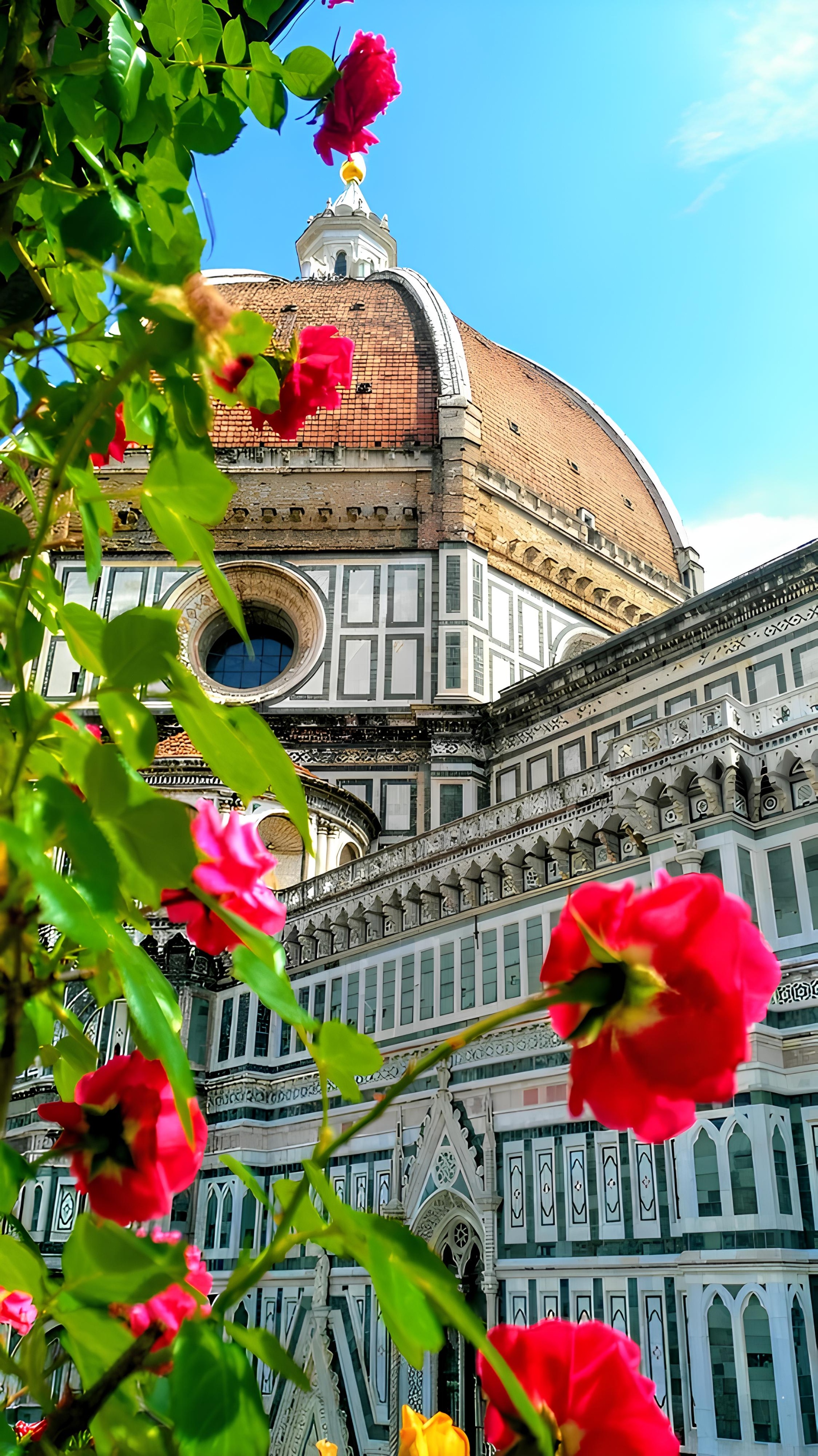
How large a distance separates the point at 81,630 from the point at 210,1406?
715 mm

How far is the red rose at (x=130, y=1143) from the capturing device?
1.11 metres

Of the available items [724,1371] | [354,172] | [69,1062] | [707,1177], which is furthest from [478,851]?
[354,172]

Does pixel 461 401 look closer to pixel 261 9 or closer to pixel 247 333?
pixel 261 9

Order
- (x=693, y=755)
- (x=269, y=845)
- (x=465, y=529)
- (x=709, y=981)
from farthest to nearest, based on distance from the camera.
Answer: (x=465, y=529) → (x=269, y=845) → (x=693, y=755) → (x=709, y=981)

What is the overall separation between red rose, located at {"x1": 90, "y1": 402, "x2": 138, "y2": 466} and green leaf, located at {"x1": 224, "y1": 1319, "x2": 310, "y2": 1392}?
1123mm

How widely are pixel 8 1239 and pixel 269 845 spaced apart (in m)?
19.4

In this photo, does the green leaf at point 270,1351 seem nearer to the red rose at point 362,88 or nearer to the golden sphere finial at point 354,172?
the red rose at point 362,88

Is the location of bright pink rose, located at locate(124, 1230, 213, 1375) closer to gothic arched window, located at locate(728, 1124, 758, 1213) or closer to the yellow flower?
the yellow flower

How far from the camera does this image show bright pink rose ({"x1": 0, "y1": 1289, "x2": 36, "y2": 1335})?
1.57 meters

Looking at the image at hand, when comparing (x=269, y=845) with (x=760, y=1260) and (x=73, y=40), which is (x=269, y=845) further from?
(x=73, y=40)

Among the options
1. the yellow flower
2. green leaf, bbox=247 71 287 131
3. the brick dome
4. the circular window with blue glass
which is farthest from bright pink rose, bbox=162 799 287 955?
the brick dome

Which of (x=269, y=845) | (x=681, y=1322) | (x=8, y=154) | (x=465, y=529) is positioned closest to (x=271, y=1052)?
(x=269, y=845)

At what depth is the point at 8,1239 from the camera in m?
0.96

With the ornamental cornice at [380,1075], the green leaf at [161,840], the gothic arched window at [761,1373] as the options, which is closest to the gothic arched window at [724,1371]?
the gothic arched window at [761,1373]
